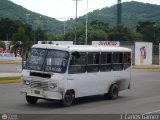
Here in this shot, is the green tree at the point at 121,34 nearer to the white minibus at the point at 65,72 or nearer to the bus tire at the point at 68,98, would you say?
the white minibus at the point at 65,72

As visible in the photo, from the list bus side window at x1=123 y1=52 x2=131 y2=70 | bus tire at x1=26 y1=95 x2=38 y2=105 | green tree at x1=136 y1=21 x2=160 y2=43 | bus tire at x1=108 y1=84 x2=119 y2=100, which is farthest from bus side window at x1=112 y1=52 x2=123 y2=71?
green tree at x1=136 y1=21 x2=160 y2=43

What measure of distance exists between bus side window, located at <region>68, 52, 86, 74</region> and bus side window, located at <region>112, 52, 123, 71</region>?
7.26ft

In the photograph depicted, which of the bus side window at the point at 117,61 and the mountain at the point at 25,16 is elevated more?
the mountain at the point at 25,16

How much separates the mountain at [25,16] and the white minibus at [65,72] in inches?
4262

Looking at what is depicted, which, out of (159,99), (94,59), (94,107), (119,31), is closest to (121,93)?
(159,99)

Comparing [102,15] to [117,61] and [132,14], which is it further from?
[117,61]

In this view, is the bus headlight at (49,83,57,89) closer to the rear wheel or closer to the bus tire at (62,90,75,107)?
the bus tire at (62,90,75,107)

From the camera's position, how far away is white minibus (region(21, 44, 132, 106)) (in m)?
16.5

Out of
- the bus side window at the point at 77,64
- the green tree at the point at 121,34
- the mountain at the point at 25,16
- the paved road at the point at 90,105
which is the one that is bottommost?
the paved road at the point at 90,105

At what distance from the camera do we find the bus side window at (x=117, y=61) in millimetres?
19719

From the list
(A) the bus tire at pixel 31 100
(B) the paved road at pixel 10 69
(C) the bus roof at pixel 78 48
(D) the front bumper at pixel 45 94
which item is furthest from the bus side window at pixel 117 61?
(B) the paved road at pixel 10 69

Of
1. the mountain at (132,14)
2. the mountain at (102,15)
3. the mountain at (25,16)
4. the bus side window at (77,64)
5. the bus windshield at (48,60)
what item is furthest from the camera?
the mountain at (132,14)

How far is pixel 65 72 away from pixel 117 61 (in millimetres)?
3901

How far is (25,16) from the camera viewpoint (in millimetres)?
156125
